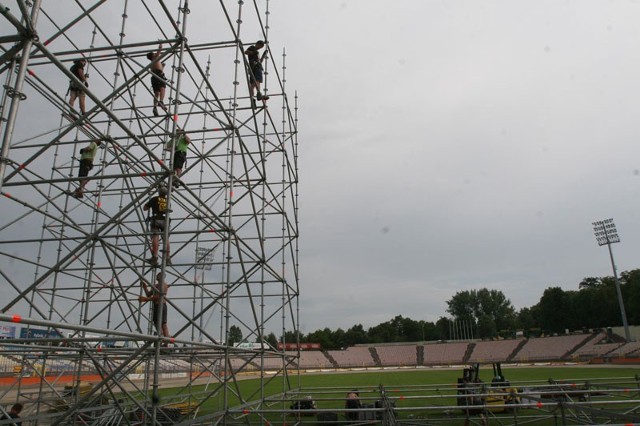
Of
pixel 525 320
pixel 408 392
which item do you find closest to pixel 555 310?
pixel 525 320

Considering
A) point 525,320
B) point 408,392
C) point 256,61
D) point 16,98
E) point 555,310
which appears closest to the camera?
point 16,98

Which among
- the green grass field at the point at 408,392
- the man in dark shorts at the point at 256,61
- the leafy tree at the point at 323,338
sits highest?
the man in dark shorts at the point at 256,61

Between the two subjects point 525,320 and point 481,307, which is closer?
point 525,320

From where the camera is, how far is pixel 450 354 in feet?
227

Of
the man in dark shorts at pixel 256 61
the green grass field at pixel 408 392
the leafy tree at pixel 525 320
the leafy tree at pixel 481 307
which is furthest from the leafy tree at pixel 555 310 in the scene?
the man in dark shorts at pixel 256 61

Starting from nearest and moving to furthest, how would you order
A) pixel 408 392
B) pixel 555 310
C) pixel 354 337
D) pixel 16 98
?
pixel 16 98, pixel 408 392, pixel 555 310, pixel 354 337

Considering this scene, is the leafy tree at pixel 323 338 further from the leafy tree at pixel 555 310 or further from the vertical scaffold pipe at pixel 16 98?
the vertical scaffold pipe at pixel 16 98

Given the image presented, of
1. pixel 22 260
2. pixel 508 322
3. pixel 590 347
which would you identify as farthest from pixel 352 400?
pixel 508 322

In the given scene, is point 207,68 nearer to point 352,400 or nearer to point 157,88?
point 157,88

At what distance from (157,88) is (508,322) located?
10520cm

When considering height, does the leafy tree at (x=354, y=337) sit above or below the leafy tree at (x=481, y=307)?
below

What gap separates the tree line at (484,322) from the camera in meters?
74.8

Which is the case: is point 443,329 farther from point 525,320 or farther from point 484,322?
point 525,320

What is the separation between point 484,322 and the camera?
327ft
